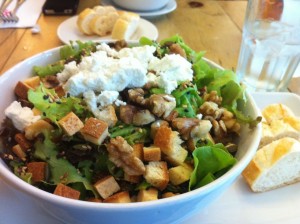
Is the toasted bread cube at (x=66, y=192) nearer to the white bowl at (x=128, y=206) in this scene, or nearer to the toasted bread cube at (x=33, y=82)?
the white bowl at (x=128, y=206)

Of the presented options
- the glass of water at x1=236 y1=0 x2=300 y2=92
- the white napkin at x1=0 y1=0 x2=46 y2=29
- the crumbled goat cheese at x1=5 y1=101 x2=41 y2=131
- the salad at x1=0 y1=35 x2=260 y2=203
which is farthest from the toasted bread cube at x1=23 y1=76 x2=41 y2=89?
the white napkin at x1=0 y1=0 x2=46 y2=29

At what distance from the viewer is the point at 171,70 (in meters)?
0.81

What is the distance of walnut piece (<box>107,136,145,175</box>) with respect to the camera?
25.5 inches

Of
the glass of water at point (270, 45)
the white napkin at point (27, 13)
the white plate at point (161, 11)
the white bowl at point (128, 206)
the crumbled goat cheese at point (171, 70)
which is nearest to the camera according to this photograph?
the white bowl at point (128, 206)

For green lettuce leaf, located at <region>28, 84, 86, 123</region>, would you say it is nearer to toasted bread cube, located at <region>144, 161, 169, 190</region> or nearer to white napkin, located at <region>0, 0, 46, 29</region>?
toasted bread cube, located at <region>144, 161, 169, 190</region>

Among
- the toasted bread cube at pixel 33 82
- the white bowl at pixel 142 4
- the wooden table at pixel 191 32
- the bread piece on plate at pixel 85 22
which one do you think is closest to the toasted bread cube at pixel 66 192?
the toasted bread cube at pixel 33 82

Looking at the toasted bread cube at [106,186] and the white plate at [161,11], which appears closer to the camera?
the toasted bread cube at [106,186]

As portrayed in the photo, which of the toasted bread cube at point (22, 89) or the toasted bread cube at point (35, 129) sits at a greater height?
the toasted bread cube at point (35, 129)

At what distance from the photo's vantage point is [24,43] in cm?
153

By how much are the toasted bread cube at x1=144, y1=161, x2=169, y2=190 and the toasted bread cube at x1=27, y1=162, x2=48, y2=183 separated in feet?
0.64

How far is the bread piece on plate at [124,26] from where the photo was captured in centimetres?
149

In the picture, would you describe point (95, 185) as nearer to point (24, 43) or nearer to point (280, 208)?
point (280, 208)

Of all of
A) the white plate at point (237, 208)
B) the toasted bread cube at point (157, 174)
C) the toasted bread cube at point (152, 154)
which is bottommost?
the white plate at point (237, 208)

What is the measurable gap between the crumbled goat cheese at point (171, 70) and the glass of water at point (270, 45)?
57cm
